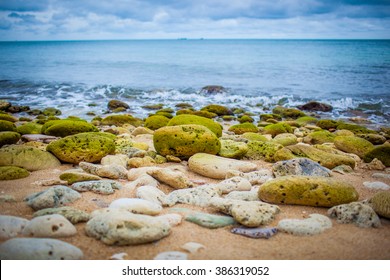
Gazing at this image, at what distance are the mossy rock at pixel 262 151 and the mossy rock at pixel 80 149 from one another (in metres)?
2.72

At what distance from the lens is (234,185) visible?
3.94 m

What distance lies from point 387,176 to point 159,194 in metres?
3.77

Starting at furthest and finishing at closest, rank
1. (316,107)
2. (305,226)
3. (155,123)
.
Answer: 1. (316,107)
2. (155,123)
3. (305,226)

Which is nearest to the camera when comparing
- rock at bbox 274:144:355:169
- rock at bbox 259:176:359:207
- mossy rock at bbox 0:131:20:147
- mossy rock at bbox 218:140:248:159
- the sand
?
the sand

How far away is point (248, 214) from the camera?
293cm

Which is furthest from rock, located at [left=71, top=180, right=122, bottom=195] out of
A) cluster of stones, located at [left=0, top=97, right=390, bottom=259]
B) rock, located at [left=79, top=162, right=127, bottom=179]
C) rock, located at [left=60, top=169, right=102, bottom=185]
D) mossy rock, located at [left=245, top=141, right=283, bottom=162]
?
mossy rock, located at [left=245, top=141, right=283, bottom=162]

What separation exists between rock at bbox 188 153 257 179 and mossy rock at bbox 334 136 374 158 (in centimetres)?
292

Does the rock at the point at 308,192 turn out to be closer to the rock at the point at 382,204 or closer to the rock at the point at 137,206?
the rock at the point at 382,204

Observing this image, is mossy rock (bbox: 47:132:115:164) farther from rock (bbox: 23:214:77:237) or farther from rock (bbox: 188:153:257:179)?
rock (bbox: 23:214:77:237)

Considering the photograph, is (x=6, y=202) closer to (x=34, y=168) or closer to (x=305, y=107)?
(x=34, y=168)

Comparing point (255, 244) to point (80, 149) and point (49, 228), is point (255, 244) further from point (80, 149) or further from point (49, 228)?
A: point (80, 149)

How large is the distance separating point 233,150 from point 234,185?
1693 mm

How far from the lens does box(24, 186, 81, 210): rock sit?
3.12 metres

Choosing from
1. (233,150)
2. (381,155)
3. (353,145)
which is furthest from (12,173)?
(353,145)
